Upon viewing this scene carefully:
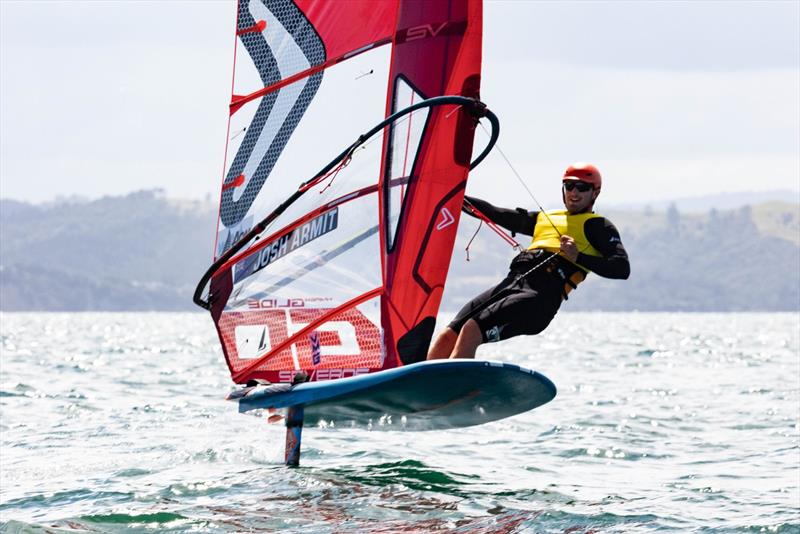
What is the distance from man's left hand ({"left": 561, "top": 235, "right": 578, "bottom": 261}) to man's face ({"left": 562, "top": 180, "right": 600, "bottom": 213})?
50cm

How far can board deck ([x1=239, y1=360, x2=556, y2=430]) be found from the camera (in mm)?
8898

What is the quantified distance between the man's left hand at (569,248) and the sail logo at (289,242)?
195 centimetres

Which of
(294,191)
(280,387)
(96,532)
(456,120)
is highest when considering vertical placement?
(456,120)

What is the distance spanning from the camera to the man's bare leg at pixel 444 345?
950 centimetres

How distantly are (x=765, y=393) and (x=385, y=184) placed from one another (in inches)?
573

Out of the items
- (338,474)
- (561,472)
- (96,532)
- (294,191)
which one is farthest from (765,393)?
(96,532)

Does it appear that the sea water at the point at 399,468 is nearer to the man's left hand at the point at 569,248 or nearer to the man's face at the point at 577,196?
the man's left hand at the point at 569,248

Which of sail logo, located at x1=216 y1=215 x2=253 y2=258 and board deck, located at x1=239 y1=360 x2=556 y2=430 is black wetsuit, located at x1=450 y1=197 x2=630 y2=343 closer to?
board deck, located at x1=239 y1=360 x2=556 y2=430

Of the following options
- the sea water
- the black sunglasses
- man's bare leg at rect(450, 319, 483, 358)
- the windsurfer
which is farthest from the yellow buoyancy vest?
the sea water

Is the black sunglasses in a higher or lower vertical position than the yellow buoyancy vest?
higher

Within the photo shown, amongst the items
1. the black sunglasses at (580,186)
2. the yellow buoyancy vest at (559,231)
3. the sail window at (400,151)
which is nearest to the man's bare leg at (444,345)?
the sail window at (400,151)

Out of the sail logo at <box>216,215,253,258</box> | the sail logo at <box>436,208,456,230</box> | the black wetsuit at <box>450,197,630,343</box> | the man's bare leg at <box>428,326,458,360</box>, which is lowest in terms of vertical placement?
the man's bare leg at <box>428,326,458,360</box>

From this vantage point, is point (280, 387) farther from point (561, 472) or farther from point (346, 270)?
point (561, 472)

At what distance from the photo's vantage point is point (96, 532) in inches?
328
